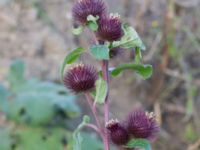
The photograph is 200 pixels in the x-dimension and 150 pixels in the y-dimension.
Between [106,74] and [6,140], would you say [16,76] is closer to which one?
[6,140]

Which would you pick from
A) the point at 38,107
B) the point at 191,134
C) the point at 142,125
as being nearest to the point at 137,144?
the point at 142,125

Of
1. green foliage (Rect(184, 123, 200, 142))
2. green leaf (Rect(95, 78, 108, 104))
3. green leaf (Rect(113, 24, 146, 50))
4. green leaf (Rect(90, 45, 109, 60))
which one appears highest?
green leaf (Rect(113, 24, 146, 50))

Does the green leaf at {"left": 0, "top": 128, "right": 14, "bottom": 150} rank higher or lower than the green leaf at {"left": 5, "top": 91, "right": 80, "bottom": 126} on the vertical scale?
lower

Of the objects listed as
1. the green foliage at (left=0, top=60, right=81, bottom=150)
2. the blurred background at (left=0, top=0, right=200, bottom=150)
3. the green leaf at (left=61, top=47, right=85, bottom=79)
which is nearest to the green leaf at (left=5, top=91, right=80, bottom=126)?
the green foliage at (left=0, top=60, right=81, bottom=150)

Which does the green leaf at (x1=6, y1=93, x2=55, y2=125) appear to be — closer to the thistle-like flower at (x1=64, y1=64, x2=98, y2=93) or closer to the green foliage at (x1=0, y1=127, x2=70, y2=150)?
the green foliage at (x1=0, y1=127, x2=70, y2=150)

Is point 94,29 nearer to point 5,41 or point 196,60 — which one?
point 5,41

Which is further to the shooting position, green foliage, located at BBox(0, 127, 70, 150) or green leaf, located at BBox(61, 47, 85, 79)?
green foliage, located at BBox(0, 127, 70, 150)

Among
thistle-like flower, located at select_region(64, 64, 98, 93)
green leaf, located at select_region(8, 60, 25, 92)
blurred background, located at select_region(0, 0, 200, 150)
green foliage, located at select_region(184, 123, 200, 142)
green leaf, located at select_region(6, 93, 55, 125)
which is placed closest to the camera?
thistle-like flower, located at select_region(64, 64, 98, 93)

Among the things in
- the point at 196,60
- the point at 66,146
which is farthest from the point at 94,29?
the point at 196,60
